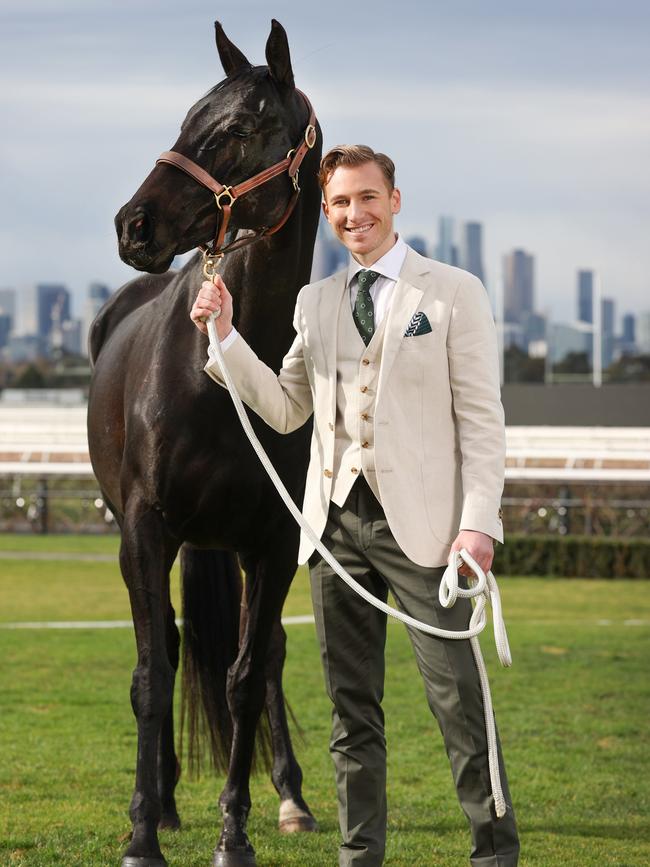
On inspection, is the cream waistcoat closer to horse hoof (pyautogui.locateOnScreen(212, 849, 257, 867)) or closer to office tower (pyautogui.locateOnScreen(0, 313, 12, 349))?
horse hoof (pyautogui.locateOnScreen(212, 849, 257, 867))

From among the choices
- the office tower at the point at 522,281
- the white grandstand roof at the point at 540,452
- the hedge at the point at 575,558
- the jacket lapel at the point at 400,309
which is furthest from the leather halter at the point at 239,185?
the office tower at the point at 522,281

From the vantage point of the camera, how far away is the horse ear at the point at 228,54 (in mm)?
3973

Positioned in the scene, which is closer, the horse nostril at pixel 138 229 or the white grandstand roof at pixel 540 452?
the horse nostril at pixel 138 229

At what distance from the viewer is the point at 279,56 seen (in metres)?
3.95

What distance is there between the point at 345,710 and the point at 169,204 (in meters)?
1.50

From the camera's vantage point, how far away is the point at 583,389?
107 ft

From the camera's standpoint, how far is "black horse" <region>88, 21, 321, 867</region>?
3.81 meters

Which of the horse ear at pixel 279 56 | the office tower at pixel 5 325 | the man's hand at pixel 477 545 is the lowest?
the man's hand at pixel 477 545

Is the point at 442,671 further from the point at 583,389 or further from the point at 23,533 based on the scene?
the point at 583,389

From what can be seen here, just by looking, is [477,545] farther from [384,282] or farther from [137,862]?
[137,862]

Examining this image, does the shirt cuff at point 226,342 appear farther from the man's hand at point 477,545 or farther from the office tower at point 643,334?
the office tower at point 643,334

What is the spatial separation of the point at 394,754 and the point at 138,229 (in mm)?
3778

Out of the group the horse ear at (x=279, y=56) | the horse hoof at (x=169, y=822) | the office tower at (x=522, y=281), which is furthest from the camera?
the office tower at (x=522, y=281)

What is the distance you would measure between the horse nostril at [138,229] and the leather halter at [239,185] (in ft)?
0.72
